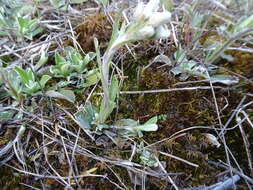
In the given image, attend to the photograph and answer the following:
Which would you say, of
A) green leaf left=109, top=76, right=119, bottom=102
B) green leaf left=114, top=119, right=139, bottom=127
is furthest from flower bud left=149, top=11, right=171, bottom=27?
green leaf left=114, top=119, right=139, bottom=127

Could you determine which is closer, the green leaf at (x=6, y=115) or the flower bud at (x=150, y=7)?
the flower bud at (x=150, y=7)

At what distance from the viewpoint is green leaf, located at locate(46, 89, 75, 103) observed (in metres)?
1.19

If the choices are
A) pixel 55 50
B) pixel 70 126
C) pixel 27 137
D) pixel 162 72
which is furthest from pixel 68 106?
pixel 162 72

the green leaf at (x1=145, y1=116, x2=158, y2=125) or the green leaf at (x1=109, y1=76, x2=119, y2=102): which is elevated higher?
the green leaf at (x1=109, y1=76, x2=119, y2=102)

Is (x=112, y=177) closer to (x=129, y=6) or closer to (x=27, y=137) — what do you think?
(x=27, y=137)

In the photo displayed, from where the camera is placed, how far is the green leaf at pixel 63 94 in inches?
46.8

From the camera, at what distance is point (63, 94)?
121cm

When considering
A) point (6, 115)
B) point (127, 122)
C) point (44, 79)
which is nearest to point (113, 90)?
point (127, 122)

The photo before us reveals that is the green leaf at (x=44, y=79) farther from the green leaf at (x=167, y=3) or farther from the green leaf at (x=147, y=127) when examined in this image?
the green leaf at (x=167, y=3)

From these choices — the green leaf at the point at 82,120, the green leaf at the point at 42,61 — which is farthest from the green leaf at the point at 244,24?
the green leaf at the point at 42,61

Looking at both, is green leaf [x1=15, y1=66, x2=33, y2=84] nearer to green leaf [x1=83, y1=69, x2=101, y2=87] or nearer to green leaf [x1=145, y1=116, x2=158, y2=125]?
green leaf [x1=83, y1=69, x2=101, y2=87]

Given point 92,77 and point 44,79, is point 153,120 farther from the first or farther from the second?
point 44,79

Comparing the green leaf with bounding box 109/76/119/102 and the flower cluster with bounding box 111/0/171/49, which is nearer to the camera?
the flower cluster with bounding box 111/0/171/49

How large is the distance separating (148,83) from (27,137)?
1.75 feet
